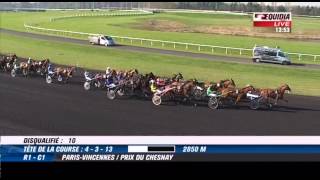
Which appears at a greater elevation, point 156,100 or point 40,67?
point 40,67

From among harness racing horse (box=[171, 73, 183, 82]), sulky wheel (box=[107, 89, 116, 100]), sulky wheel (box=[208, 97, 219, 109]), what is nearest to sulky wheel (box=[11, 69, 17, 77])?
sulky wheel (box=[107, 89, 116, 100])

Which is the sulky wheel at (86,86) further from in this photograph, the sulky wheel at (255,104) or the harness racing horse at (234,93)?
the sulky wheel at (255,104)

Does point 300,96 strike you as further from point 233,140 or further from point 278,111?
point 233,140

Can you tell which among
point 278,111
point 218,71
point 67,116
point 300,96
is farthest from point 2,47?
point 300,96

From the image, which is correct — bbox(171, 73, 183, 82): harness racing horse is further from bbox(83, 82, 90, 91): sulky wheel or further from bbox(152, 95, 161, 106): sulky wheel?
bbox(83, 82, 90, 91): sulky wheel

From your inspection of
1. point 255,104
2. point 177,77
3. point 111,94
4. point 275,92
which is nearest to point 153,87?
point 177,77

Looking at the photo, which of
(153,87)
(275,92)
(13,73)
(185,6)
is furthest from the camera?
(13,73)
